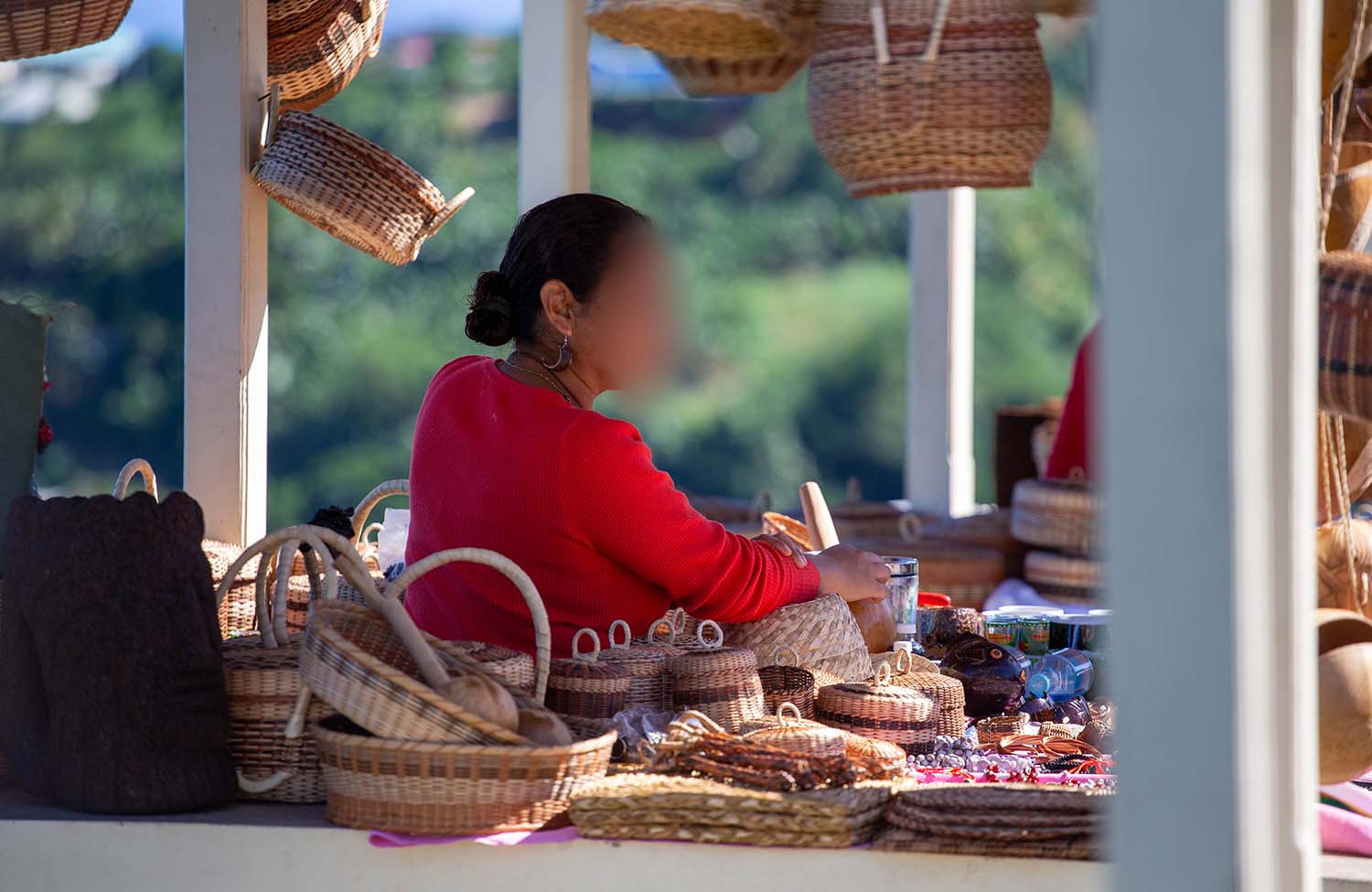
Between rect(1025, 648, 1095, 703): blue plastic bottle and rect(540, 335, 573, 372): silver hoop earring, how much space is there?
1116mm

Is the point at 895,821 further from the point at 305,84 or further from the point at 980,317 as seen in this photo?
the point at 980,317

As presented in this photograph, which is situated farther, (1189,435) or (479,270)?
(479,270)

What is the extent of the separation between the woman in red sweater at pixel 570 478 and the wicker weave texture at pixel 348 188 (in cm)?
68

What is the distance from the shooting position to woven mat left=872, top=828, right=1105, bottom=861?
209cm

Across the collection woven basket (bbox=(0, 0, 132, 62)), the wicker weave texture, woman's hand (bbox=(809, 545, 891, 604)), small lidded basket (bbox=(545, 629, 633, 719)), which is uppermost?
woven basket (bbox=(0, 0, 132, 62))

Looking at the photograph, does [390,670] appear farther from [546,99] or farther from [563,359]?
[546,99]

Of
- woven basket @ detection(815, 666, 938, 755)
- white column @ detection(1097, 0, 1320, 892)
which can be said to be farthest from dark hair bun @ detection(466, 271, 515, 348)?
white column @ detection(1097, 0, 1320, 892)

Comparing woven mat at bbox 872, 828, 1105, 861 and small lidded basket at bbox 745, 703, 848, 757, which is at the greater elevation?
small lidded basket at bbox 745, 703, 848, 757

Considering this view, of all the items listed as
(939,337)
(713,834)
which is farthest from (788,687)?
(939,337)

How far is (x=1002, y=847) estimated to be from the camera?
2.12 m

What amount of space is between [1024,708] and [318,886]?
1.44 meters

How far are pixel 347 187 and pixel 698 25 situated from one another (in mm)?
1574

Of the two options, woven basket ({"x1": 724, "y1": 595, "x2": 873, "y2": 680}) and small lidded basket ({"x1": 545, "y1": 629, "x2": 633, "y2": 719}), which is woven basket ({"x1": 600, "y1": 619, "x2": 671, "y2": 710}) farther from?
woven basket ({"x1": 724, "y1": 595, "x2": 873, "y2": 680})

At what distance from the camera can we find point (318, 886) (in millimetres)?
2207
